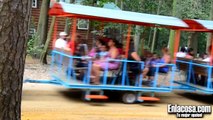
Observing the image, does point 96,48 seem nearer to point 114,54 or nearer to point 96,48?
point 96,48

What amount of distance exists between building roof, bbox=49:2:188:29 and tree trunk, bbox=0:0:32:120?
255 inches

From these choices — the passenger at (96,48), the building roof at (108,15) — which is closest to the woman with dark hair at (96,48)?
the passenger at (96,48)

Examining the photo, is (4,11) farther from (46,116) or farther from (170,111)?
(170,111)

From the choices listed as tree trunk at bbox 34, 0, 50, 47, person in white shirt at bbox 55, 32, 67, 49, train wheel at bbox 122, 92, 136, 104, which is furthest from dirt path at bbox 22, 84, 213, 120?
tree trunk at bbox 34, 0, 50, 47

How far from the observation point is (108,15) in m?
9.83

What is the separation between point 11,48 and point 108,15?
7135mm

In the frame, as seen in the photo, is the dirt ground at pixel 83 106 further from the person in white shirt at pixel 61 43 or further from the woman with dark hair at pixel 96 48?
the person in white shirt at pixel 61 43

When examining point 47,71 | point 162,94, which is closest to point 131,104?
point 162,94

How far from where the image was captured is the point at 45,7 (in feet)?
66.7

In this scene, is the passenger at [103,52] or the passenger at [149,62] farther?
the passenger at [149,62]

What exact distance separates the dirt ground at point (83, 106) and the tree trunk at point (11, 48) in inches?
185

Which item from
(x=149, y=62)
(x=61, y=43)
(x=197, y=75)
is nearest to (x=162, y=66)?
(x=149, y=62)

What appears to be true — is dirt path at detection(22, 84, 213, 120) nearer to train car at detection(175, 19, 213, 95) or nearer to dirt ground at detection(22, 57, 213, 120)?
dirt ground at detection(22, 57, 213, 120)

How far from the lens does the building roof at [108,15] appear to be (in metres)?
9.47
